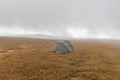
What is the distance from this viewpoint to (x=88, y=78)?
30.4 m

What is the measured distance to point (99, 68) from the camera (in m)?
37.8

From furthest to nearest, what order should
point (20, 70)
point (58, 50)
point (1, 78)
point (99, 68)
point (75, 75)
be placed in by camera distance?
point (58, 50) → point (99, 68) → point (20, 70) → point (75, 75) → point (1, 78)

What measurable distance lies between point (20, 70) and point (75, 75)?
8.53m

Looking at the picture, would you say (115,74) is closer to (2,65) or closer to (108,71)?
(108,71)

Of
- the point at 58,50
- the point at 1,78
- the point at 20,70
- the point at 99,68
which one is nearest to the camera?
the point at 1,78

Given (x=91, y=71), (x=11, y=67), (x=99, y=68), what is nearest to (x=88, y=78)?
(x=91, y=71)

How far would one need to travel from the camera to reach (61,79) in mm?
29438

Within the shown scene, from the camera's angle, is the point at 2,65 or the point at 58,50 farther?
the point at 58,50

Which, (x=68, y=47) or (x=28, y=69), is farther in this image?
(x=68, y=47)

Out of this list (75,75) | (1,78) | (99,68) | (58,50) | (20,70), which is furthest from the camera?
(58,50)

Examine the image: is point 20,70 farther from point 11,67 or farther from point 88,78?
point 88,78

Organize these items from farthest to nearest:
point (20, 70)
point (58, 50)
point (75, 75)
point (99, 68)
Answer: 1. point (58, 50)
2. point (99, 68)
3. point (20, 70)
4. point (75, 75)

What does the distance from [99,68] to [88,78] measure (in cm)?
791

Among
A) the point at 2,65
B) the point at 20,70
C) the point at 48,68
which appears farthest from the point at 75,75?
the point at 2,65
